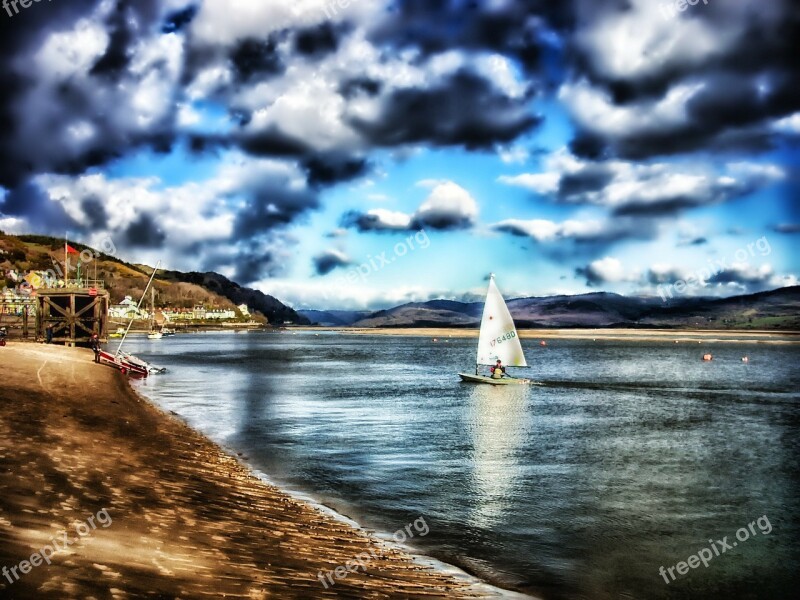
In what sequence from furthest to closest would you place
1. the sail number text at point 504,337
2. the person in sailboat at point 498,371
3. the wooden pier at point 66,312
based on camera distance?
the wooden pier at point 66,312
the sail number text at point 504,337
the person in sailboat at point 498,371

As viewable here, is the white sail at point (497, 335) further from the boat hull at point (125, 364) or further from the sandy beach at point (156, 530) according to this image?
the sandy beach at point (156, 530)

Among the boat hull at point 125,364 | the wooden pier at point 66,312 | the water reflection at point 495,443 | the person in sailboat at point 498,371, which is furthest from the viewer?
the wooden pier at point 66,312

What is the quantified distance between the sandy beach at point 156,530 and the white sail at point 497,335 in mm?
37007

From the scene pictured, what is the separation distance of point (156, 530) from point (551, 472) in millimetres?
16354

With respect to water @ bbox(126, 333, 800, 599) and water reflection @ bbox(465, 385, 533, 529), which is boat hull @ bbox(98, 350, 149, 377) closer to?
water @ bbox(126, 333, 800, 599)

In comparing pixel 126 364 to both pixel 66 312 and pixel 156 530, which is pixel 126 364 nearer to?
pixel 66 312

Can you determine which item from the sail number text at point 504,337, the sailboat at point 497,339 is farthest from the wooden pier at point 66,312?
the sail number text at point 504,337

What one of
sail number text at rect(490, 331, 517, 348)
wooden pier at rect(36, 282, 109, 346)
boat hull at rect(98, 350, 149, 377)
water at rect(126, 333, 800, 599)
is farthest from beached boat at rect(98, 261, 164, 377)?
sail number text at rect(490, 331, 517, 348)

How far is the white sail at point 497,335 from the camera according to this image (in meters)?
55.9

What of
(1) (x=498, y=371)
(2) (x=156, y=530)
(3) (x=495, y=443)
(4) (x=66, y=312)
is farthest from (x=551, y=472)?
(4) (x=66, y=312)

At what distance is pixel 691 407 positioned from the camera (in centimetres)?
4609

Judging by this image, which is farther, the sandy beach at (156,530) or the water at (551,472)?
the water at (551,472)

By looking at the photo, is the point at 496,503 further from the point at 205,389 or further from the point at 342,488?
the point at 205,389

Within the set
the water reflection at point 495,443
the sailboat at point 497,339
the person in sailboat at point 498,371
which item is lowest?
the water reflection at point 495,443
